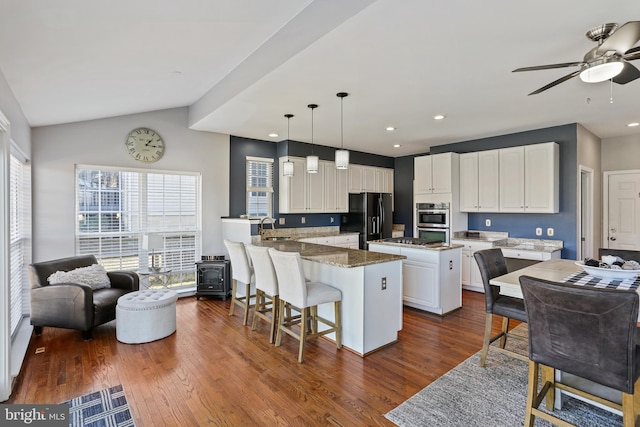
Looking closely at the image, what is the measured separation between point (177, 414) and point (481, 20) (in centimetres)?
324

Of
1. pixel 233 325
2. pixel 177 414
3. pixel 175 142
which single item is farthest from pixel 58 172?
pixel 177 414

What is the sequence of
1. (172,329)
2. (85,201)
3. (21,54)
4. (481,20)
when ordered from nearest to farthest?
(481,20)
(21,54)
(172,329)
(85,201)

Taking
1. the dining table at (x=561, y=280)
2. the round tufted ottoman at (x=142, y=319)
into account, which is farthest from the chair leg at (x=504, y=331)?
the round tufted ottoman at (x=142, y=319)

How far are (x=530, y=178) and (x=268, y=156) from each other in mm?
4305

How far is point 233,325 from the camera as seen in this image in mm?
3832

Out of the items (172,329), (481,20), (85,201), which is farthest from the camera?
(85,201)

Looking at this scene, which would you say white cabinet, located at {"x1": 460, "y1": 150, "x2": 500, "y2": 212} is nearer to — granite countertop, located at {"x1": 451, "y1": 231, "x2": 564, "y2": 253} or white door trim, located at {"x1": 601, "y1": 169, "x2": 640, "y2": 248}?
granite countertop, located at {"x1": 451, "y1": 231, "x2": 564, "y2": 253}

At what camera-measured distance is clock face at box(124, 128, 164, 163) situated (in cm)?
451

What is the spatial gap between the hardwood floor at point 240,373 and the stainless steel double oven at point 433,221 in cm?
220

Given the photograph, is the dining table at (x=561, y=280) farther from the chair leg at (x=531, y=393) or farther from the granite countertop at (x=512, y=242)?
the granite countertop at (x=512, y=242)

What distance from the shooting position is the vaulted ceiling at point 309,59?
200cm

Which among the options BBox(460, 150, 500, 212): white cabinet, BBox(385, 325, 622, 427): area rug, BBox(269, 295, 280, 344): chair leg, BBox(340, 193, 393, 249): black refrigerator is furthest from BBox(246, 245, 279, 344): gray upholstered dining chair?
BBox(460, 150, 500, 212): white cabinet

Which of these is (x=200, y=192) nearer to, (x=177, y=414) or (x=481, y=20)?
(x=177, y=414)

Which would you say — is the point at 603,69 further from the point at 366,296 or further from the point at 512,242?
the point at 512,242
